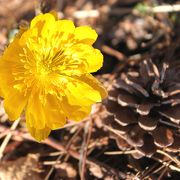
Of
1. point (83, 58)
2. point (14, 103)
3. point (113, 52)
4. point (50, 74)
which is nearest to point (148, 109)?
point (83, 58)

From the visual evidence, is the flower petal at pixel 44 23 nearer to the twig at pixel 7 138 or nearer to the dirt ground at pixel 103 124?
the dirt ground at pixel 103 124

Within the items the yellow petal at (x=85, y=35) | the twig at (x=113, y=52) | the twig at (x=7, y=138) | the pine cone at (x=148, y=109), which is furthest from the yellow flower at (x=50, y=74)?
the twig at (x=113, y=52)

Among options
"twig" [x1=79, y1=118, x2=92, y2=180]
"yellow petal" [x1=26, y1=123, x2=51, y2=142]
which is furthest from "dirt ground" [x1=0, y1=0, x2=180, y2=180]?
"yellow petal" [x1=26, y1=123, x2=51, y2=142]

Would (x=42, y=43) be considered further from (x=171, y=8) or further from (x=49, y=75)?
(x=171, y=8)

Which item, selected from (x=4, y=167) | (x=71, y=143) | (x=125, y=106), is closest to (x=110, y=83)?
(x=125, y=106)

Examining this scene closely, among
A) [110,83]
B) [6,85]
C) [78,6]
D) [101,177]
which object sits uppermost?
[6,85]

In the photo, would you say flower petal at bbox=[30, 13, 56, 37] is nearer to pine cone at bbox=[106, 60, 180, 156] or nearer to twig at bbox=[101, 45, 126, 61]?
pine cone at bbox=[106, 60, 180, 156]
